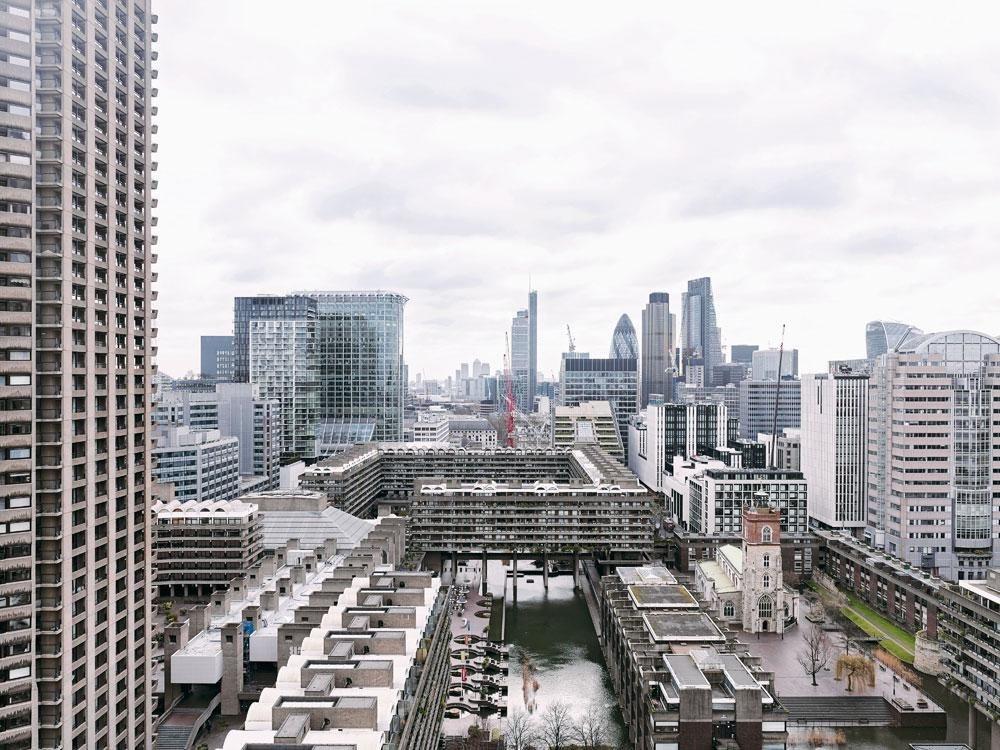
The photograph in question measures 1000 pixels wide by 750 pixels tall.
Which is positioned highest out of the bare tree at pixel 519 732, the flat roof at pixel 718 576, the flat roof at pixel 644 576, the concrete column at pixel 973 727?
the flat roof at pixel 644 576

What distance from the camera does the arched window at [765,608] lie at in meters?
73.4

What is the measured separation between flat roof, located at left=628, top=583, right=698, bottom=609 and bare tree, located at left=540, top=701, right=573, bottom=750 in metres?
10.9

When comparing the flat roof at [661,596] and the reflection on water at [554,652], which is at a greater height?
the flat roof at [661,596]

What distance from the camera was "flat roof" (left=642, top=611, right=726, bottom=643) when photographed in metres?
52.7

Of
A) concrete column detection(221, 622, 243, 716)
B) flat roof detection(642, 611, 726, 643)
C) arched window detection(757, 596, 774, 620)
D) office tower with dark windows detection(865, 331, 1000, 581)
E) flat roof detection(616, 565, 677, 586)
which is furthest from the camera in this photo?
office tower with dark windows detection(865, 331, 1000, 581)

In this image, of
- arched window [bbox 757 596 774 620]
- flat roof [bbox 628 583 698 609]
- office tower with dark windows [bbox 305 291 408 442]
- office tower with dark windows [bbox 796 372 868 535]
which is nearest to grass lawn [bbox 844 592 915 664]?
arched window [bbox 757 596 774 620]

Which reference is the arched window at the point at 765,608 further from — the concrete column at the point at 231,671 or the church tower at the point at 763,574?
the concrete column at the point at 231,671

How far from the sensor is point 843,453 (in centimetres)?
10131

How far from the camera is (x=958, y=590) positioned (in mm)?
54969

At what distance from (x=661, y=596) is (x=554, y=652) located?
11486 millimetres

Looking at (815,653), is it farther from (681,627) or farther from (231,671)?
(231,671)

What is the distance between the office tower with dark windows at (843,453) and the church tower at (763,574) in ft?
107

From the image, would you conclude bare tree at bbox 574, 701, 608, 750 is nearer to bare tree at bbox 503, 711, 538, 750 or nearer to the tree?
bare tree at bbox 503, 711, 538, 750

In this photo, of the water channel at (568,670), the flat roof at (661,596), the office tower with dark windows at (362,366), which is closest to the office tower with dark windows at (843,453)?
the water channel at (568,670)
